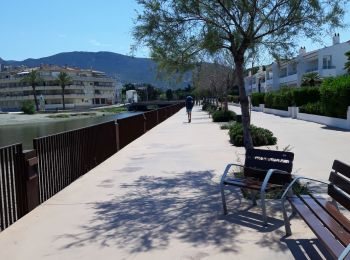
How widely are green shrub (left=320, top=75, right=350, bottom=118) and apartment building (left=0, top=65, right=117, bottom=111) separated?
123606mm

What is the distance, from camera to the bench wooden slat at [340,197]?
165 inches

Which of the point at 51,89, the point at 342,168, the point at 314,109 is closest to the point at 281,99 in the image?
the point at 314,109

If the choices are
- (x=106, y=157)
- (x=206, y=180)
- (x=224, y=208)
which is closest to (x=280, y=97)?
(x=106, y=157)

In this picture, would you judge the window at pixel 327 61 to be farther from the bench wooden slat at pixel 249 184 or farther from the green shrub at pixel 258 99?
the bench wooden slat at pixel 249 184

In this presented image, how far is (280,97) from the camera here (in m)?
36.9

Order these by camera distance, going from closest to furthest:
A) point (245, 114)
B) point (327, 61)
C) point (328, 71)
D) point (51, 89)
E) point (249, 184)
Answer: point (249, 184), point (245, 114), point (328, 71), point (327, 61), point (51, 89)

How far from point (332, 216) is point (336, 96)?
58.6 feet

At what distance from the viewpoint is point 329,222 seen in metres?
3.99

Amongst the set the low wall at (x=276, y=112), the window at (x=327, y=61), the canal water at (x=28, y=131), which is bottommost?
the canal water at (x=28, y=131)

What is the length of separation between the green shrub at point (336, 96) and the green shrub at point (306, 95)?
6.97 m

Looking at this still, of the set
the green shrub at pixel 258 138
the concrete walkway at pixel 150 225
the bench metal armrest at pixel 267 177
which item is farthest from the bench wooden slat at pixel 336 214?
the green shrub at pixel 258 138

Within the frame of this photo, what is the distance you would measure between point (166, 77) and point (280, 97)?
1116 inches

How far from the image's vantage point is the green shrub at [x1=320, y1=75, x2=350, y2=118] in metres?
20.0

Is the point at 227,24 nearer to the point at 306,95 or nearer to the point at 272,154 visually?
the point at 272,154
